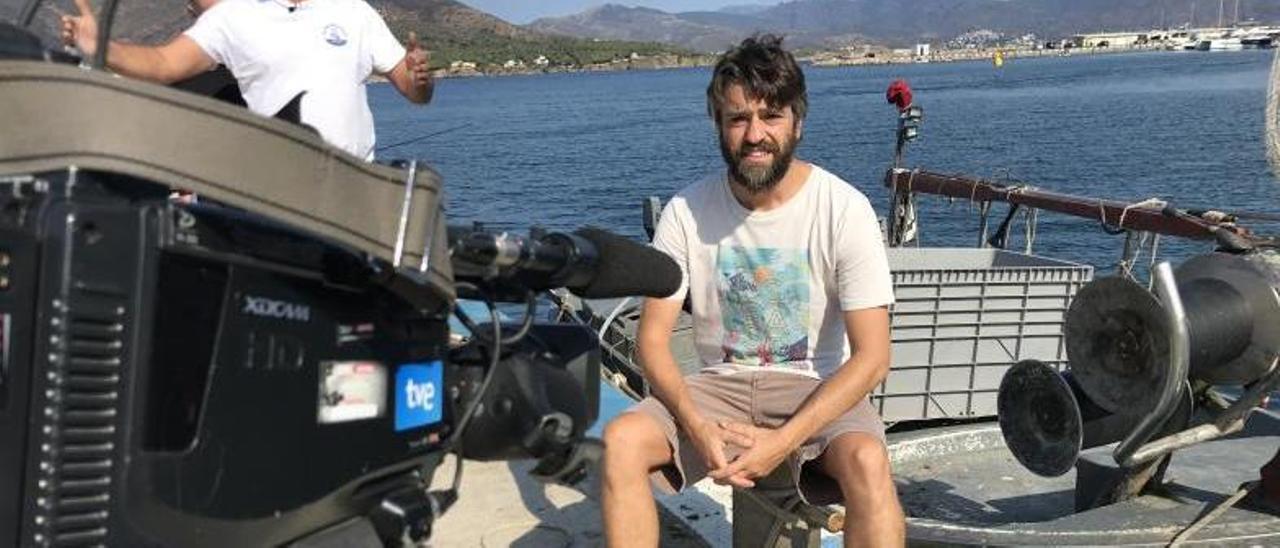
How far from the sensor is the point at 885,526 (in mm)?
3037

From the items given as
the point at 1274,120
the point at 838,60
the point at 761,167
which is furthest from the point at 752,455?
the point at 838,60

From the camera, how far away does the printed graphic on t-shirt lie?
355 centimetres

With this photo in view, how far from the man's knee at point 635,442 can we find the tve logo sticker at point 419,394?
1.55 meters

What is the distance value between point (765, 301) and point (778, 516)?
24.6 inches

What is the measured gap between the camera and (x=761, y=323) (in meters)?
3.60

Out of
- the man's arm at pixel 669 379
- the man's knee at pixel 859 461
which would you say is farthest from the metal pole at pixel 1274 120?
the man's arm at pixel 669 379

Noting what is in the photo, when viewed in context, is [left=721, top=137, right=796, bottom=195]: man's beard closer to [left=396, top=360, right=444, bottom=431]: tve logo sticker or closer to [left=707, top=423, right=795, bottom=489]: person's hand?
[left=707, top=423, right=795, bottom=489]: person's hand

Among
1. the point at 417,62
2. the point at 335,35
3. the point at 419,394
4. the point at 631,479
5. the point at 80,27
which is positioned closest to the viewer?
the point at 419,394

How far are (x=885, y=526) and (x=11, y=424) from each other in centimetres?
221

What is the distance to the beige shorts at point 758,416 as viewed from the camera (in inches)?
131

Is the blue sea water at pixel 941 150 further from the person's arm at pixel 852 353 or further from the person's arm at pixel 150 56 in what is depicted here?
the person's arm at pixel 150 56

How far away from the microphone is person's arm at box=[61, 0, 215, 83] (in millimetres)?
784

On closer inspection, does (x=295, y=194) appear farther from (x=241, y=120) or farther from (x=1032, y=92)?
(x=1032, y=92)

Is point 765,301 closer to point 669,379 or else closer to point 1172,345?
point 669,379
